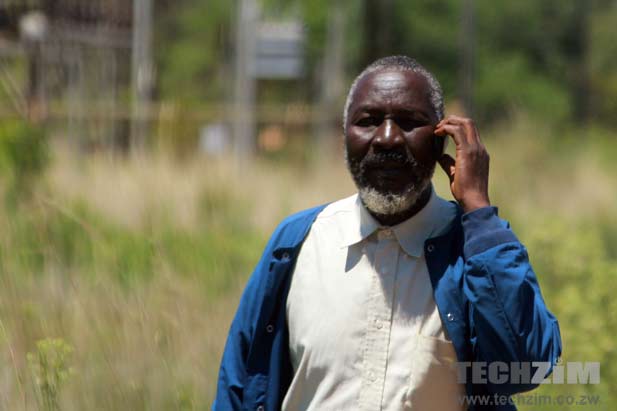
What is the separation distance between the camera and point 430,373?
3.02 m

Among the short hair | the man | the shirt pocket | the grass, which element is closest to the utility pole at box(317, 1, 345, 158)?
the grass

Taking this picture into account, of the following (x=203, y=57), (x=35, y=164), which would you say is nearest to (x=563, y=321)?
(x=35, y=164)

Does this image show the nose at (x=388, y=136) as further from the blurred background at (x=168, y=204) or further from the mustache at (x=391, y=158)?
the blurred background at (x=168, y=204)

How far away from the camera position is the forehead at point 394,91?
3162 mm

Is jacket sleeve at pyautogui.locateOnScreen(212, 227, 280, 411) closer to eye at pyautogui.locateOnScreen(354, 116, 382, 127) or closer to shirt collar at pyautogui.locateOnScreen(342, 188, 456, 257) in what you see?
shirt collar at pyautogui.locateOnScreen(342, 188, 456, 257)

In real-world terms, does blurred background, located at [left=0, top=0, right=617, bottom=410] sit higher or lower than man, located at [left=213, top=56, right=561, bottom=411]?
lower

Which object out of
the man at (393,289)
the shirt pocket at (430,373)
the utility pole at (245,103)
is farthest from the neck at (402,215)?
the utility pole at (245,103)

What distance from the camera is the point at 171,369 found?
4.50 metres

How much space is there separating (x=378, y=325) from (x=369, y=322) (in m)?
0.03

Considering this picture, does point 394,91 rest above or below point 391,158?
above

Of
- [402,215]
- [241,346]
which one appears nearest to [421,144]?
[402,215]

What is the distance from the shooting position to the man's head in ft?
10.3

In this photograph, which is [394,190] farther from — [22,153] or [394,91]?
[22,153]

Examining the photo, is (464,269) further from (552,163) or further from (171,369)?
(552,163)
